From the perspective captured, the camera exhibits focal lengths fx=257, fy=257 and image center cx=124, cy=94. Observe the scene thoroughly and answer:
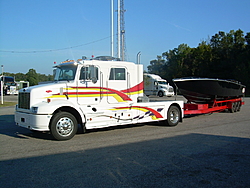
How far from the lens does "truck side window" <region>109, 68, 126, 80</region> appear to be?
945cm

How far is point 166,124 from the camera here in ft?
35.8

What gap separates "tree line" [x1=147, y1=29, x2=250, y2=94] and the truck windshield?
40.1 m

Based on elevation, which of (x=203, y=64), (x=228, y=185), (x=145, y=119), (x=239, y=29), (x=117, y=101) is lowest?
(x=228, y=185)

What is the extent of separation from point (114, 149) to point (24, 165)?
2319 millimetres

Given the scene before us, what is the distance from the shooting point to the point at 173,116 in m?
11.0

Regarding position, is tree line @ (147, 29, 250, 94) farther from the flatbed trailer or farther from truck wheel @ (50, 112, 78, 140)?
truck wheel @ (50, 112, 78, 140)

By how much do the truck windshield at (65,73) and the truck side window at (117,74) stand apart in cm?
140

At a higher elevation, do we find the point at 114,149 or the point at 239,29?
the point at 239,29

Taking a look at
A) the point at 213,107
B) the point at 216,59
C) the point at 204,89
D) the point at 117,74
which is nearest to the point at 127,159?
the point at 117,74

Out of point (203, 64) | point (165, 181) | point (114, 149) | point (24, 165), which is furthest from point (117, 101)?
point (203, 64)

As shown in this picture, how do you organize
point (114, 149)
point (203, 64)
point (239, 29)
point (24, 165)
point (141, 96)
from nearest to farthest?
point (24, 165)
point (114, 149)
point (141, 96)
point (239, 29)
point (203, 64)

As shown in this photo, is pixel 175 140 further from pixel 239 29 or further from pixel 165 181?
pixel 239 29

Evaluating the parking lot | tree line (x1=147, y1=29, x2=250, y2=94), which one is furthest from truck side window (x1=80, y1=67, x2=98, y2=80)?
tree line (x1=147, y1=29, x2=250, y2=94)

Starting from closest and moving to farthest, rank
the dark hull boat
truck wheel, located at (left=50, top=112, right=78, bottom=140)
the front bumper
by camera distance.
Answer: the front bumper → truck wheel, located at (left=50, top=112, right=78, bottom=140) → the dark hull boat
